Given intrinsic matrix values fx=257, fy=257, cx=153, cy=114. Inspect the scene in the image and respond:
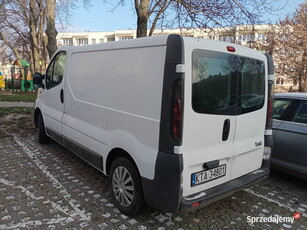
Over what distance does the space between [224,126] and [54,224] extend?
2159 millimetres

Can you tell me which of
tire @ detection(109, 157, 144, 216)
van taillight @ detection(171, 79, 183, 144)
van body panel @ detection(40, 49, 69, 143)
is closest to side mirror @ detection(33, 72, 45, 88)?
van body panel @ detection(40, 49, 69, 143)

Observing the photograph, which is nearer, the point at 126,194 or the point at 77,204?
the point at 126,194

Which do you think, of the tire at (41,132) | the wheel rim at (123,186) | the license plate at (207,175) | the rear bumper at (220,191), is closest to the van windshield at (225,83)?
the license plate at (207,175)

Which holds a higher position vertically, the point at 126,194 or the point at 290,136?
the point at 290,136

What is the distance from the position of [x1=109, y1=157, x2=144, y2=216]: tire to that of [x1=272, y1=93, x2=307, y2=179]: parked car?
2.54 meters

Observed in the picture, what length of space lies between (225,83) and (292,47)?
899 inches

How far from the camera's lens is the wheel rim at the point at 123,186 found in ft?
9.69

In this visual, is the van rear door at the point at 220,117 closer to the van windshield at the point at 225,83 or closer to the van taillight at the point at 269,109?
the van windshield at the point at 225,83

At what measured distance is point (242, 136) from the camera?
3.04 meters

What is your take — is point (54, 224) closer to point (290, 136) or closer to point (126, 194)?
point (126, 194)

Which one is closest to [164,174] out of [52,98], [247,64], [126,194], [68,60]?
[126,194]

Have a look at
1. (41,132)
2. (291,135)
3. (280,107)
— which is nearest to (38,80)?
(41,132)

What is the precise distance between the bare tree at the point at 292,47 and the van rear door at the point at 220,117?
69.8ft

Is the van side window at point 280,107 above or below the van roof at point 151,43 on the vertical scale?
below
